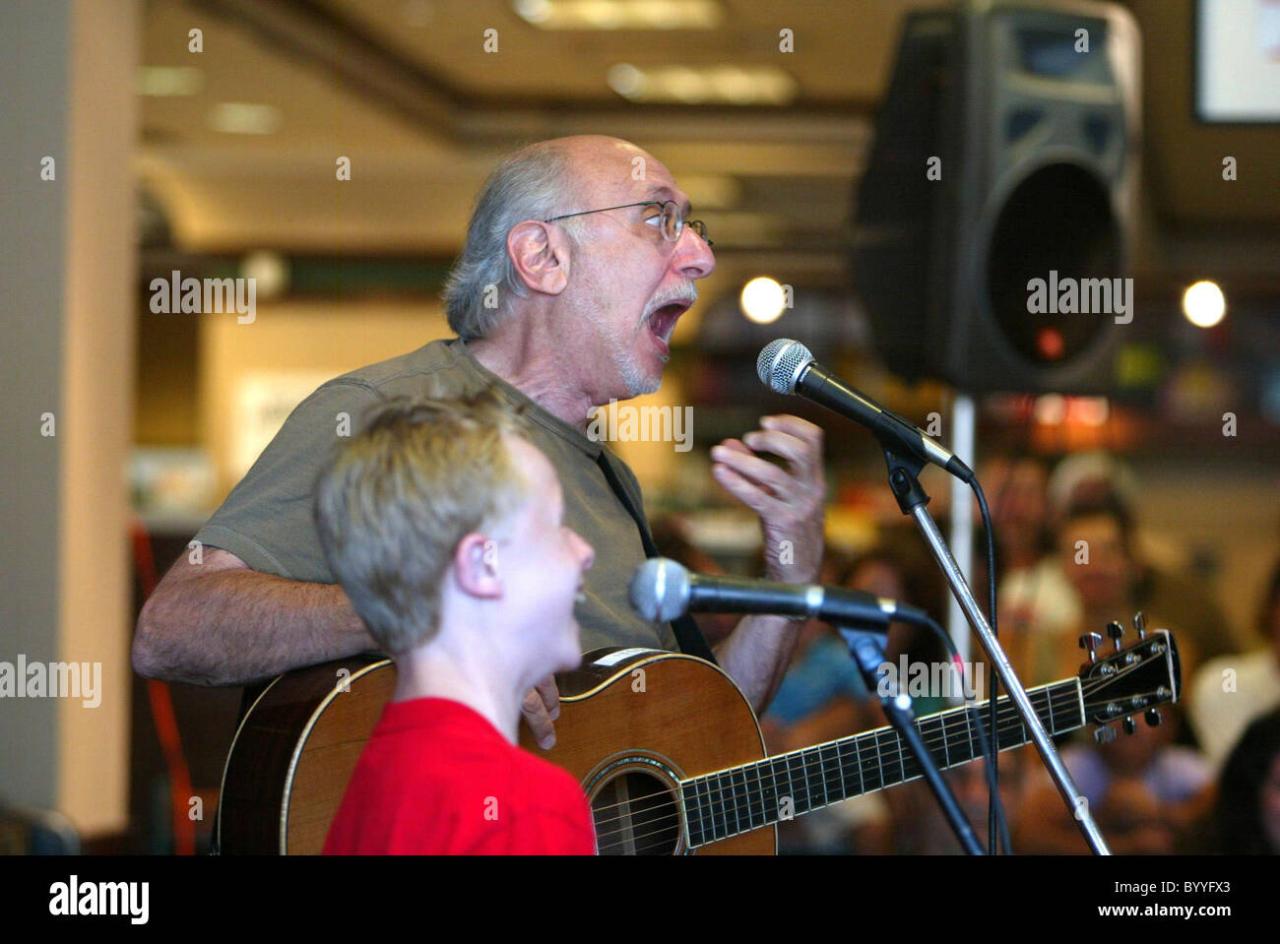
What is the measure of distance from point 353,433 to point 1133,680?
0.89 m

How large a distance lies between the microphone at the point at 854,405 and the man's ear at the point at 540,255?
0.46 m

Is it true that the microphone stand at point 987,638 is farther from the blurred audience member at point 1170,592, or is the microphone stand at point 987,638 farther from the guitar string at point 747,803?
the blurred audience member at point 1170,592

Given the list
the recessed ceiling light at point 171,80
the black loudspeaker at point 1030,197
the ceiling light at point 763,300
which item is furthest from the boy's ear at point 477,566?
the recessed ceiling light at point 171,80

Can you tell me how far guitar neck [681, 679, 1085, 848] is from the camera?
1.75m

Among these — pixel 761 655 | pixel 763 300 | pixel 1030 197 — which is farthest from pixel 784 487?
pixel 763 300

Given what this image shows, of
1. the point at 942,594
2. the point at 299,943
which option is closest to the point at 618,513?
the point at 299,943

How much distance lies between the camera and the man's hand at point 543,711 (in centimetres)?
155

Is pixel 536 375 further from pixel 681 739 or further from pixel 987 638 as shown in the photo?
pixel 987 638

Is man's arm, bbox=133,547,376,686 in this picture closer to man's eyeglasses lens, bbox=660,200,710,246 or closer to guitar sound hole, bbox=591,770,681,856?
guitar sound hole, bbox=591,770,681,856

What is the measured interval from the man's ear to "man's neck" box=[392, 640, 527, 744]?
0.83 m

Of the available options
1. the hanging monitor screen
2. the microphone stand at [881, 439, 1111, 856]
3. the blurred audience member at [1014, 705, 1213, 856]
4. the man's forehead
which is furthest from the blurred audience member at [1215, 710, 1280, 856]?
the man's forehead

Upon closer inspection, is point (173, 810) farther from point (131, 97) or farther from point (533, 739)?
point (533, 739)

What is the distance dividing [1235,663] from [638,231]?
268 centimetres

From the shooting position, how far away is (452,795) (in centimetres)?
113
